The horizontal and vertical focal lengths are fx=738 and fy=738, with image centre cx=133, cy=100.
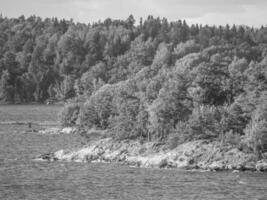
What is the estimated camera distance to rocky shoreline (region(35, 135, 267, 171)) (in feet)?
291

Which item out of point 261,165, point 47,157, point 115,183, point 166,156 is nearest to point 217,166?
point 261,165

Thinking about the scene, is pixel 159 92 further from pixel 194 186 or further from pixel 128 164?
pixel 194 186

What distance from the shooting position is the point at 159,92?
352 feet

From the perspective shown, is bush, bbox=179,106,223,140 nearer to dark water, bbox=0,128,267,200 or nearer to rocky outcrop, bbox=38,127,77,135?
dark water, bbox=0,128,267,200

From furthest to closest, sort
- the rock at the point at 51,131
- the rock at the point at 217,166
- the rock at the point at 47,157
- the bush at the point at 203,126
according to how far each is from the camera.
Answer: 1. the rock at the point at 51,131
2. the rock at the point at 47,157
3. the bush at the point at 203,126
4. the rock at the point at 217,166

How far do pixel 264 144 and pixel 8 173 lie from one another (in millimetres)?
31223

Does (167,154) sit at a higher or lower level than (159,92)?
lower

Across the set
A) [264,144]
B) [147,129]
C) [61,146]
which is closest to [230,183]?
[264,144]

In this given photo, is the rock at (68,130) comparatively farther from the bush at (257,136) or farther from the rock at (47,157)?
the bush at (257,136)

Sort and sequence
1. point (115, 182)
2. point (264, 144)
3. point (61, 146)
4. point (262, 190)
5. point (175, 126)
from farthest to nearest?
1. point (61, 146)
2. point (175, 126)
3. point (264, 144)
4. point (115, 182)
5. point (262, 190)

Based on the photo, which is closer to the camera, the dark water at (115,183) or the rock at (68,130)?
the dark water at (115,183)

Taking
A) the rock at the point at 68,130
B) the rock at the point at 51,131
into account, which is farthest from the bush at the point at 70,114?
the rock at the point at 51,131

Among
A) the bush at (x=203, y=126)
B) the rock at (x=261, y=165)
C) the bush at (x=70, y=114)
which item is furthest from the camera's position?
the bush at (x=70, y=114)

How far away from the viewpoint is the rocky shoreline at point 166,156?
88.8m
